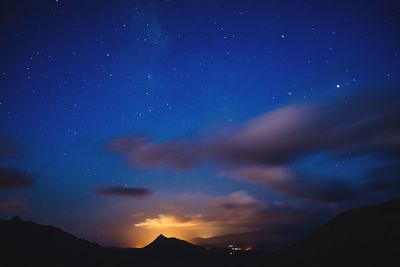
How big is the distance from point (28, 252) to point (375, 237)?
571ft

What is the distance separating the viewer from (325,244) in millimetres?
132250

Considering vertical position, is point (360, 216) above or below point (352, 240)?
above

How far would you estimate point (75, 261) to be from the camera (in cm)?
19925

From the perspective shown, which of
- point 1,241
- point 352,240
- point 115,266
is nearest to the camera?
point 352,240

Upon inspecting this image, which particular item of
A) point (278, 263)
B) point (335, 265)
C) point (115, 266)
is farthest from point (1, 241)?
point (335, 265)

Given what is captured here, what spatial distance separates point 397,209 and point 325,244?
3025cm

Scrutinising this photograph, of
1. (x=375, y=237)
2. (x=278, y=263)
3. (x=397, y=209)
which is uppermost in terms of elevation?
(x=397, y=209)

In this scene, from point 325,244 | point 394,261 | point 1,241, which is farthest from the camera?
point 1,241

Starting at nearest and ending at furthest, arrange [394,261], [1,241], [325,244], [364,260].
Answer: [394,261], [364,260], [325,244], [1,241]

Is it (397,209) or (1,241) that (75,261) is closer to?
(1,241)

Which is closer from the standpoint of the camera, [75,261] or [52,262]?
[52,262]

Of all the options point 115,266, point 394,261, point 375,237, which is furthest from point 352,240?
point 115,266

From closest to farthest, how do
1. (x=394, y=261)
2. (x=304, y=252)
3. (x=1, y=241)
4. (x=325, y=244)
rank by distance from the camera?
(x=394, y=261)
(x=325, y=244)
(x=304, y=252)
(x=1, y=241)

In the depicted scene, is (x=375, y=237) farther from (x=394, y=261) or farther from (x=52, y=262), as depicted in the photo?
(x=52, y=262)
